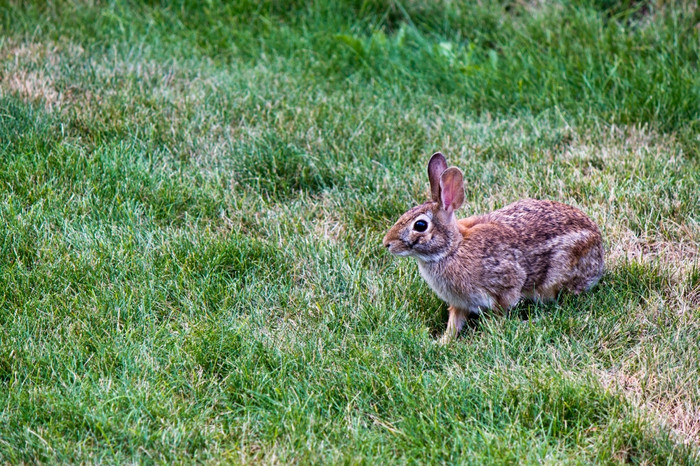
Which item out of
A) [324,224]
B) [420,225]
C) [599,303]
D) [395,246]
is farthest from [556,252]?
[324,224]

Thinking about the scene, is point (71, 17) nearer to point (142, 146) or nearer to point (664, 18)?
point (142, 146)

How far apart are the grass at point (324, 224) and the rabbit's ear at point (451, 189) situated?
0.48 metres

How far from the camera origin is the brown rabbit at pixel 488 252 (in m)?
4.11

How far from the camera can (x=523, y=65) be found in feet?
21.2

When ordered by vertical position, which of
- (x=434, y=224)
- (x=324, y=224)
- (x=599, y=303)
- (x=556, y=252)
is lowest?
(x=324, y=224)

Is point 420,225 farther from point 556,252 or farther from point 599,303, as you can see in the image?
point 599,303

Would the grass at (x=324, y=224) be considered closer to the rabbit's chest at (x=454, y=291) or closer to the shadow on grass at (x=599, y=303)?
the shadow on grass at (x=599, y=303)

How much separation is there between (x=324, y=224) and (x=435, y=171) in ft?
2.99

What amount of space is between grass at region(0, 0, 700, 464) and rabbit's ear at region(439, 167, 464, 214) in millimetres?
485

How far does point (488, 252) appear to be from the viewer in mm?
4191

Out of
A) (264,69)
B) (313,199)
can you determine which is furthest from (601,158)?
(264,69)

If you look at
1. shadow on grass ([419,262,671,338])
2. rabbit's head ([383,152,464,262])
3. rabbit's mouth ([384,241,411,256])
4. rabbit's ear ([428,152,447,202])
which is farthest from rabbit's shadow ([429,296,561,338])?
rabbit's ear ([428,152,447,202])

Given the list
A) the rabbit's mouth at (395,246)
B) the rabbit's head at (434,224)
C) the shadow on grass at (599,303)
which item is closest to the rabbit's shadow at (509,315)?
the shadow on grass at (599,303)

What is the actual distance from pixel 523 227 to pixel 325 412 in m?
1.45
